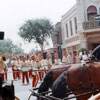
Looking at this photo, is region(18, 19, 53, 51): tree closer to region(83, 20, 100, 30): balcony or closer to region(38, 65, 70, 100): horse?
region(83, 20, 100, 30): balcony

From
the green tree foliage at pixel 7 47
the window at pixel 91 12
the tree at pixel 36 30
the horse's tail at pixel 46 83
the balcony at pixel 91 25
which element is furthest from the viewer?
the green tree foliage at pixel 7 47

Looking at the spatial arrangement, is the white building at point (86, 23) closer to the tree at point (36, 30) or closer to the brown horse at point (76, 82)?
the tree at point (36, 30)

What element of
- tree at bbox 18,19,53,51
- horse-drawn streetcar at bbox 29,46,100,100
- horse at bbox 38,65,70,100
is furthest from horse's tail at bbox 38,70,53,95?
tree at bbox 18,19,53,51

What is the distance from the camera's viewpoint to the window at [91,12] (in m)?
22.9

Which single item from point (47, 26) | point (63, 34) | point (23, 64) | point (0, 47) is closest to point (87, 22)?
point (63, 34)

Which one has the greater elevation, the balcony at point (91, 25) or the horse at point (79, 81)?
the balcony at point (91, 25)

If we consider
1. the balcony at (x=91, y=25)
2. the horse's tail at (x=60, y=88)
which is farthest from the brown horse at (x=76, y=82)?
the balcony at (x=91, y=25)

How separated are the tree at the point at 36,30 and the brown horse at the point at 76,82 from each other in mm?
32931

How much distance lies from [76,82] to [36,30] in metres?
33.2

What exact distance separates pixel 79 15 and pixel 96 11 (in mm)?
2217

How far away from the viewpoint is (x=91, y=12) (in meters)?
23.1

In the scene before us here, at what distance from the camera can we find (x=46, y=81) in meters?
5.05

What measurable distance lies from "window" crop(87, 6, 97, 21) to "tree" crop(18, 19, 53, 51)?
15.2m

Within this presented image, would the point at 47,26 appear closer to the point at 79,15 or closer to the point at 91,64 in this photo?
the point at 79,15
